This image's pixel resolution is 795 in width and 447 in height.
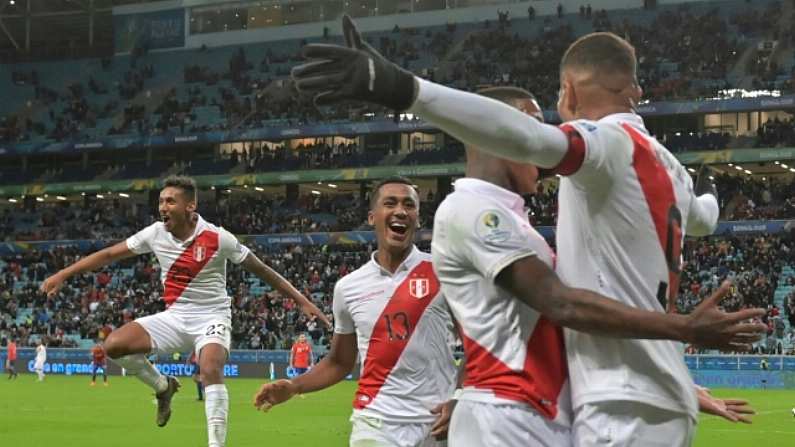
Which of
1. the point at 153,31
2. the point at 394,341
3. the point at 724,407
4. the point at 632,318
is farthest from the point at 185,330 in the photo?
the point at 153,31

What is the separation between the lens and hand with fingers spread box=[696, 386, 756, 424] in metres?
4.93

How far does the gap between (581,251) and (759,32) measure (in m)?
60.1

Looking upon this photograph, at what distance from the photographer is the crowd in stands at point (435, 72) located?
6053cm

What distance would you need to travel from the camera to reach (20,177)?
2906 inches

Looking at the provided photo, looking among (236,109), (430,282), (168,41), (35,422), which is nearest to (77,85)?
(168,41)

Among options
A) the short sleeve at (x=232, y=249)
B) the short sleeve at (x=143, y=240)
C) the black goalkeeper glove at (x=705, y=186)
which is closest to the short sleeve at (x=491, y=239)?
the black goalkeeper glove at (x=705, y=186)

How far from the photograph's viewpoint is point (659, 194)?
4.27 meters

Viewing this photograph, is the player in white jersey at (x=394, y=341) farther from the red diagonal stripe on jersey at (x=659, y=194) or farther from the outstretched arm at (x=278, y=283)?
the outstretched arm at (x=278, y=283)

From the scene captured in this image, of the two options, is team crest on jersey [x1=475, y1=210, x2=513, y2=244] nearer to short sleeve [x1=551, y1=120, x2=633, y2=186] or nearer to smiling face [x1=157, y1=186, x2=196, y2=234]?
short sleeve [x1=551, y1=120, x2=633, y2=186]

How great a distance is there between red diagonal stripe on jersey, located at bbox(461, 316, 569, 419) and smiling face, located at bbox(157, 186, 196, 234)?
28.2 feet

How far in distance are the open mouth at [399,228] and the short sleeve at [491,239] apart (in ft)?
9.11

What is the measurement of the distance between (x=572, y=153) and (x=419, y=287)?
3394mm

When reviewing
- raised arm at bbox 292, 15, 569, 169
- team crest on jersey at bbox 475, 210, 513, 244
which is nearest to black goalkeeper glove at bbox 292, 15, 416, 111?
raised arm at bbox 292, 15, 569, 169

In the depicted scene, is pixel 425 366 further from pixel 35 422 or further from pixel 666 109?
pixel 666 109
